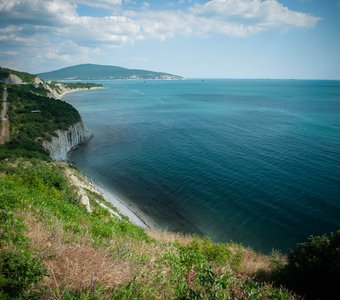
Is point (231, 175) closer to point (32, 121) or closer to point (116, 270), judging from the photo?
point (116, 270)

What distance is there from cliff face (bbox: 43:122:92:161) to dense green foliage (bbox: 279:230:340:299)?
5204cm

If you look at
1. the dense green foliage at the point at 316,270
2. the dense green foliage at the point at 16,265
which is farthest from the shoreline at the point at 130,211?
the dense green foliage at the point at 16,265

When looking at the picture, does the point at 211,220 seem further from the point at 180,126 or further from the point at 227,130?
the point at 180,126

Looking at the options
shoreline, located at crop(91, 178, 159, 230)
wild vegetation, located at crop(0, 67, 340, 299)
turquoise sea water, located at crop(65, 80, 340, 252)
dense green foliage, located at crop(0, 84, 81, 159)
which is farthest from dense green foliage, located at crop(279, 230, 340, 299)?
dense green foliage, located at crop(0, 84, 81, 159)

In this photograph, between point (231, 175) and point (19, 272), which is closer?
point (19, 272)

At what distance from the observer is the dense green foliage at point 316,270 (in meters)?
12.4

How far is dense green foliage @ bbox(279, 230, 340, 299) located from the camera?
40.6ft

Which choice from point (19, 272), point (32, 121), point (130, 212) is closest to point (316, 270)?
point (19, 272)

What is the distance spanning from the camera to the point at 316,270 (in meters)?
13.4

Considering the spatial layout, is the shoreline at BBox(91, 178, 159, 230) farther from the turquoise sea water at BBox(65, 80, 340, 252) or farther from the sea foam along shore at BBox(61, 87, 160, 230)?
the turquoise sea water at BBox(65, 80, 340, 252)

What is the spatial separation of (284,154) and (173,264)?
48.9 m

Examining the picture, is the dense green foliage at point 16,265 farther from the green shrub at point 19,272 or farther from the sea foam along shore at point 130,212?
Answer: the sea foam along shore at point 130,212

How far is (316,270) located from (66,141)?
61905mm

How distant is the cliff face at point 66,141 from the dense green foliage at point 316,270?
52.0 metres
